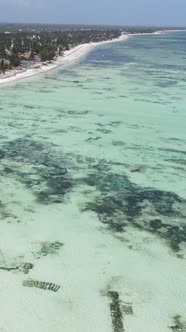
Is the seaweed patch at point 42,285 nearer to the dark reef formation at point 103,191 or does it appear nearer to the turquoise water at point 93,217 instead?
the turquoise water at point 93,217

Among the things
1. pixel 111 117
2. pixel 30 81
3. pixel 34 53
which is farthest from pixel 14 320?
pixel 34 53

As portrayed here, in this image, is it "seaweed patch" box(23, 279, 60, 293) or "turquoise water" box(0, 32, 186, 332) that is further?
"seaweed patch" box(23, 279, 60, 293)

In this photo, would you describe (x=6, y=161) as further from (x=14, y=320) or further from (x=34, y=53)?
(x=34, y=53)

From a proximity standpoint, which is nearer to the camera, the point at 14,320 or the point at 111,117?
the point at 14,320

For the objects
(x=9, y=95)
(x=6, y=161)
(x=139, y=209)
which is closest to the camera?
(x=139, y=209)

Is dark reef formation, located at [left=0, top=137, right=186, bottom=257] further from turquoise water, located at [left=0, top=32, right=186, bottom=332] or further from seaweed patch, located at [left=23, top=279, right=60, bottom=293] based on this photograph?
seaweed patch, located at [left=23, top=279, right=60, bottom=293]

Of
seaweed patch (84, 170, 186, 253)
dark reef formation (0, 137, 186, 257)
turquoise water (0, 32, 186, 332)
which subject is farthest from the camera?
dark reef formation (0, 137, 186, 257)

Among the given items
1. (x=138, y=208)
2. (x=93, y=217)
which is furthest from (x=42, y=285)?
(x=138, y=208)

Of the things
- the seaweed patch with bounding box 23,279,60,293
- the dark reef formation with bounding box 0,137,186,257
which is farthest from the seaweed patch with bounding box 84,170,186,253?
the seaweed patch with bounding box 23,279,60,293

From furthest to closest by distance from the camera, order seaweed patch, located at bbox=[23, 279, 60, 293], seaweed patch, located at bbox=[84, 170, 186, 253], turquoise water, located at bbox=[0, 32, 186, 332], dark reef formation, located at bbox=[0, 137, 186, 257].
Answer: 1. dark reef formation, located at bbox=[0, 137, 186, 257]
2. seaweed patch, located at bbox=[84, 170, 186, 253]
3. seaweed patch, located at bbox=[23, 279, 60, 293]
4. turquoise water, located at bbox=[0, 32, 186, 332]
